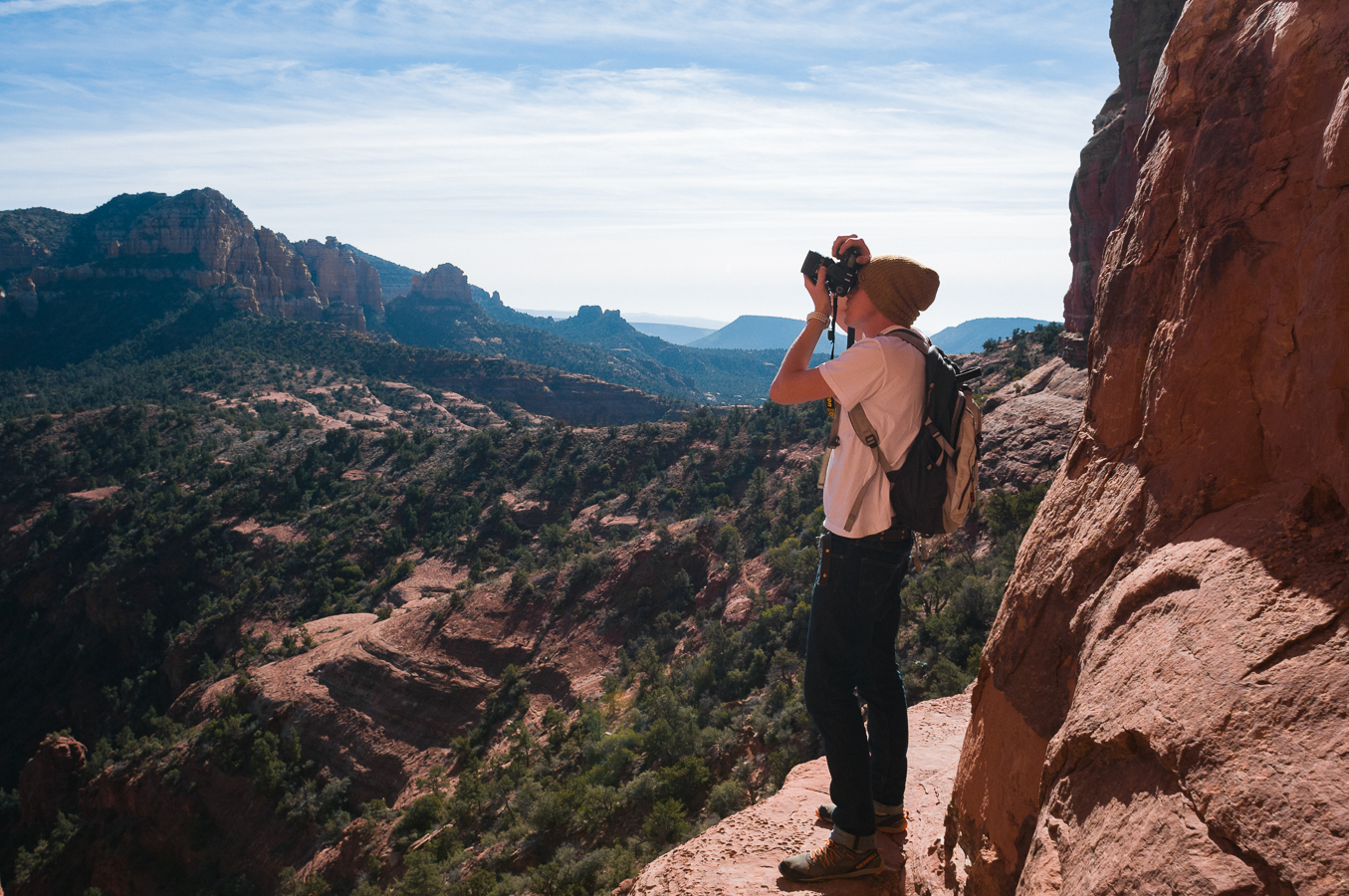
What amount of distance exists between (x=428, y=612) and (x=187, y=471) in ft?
104

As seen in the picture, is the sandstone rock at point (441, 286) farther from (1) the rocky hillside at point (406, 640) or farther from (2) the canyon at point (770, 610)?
(1) the rocky hillside at point (406, 640)

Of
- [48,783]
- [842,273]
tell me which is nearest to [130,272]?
[48,783]

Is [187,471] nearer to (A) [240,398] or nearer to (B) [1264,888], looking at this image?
(A) [240,398]

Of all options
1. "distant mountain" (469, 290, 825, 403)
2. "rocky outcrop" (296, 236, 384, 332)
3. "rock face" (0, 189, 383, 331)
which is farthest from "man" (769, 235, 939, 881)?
"rocky outcrop" (296, 236, 384, 332)

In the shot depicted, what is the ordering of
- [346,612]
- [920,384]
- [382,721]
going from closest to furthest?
[920,384]
[382,721]
[346,612]

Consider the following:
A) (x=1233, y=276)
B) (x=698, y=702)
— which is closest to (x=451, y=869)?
(x=698, y=702)

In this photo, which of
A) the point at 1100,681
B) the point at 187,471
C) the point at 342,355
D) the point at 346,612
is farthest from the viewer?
the point at 342,355

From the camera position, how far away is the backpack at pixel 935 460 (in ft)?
10.6

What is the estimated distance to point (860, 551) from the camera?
336 cm

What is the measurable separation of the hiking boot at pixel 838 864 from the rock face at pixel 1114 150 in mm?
28667

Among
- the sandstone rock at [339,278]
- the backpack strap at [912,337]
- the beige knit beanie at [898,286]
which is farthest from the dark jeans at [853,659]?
the sandstone rock at [339,278]

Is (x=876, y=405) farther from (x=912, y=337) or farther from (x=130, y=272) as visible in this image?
(x=130, y=272)

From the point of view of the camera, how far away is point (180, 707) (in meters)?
26.1

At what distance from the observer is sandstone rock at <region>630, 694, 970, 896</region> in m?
3.59
